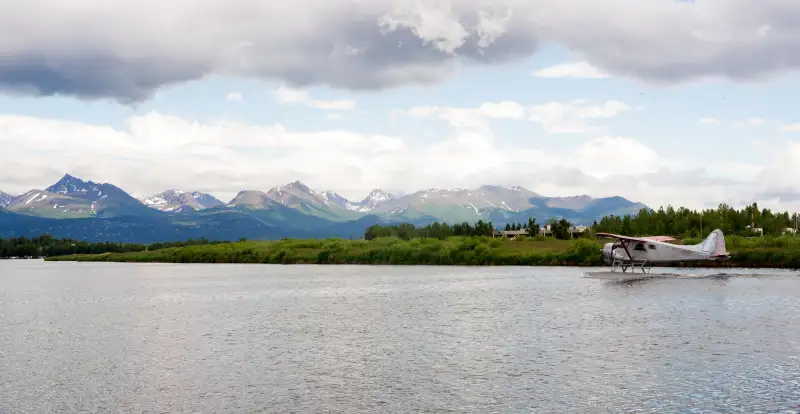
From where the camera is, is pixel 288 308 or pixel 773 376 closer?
pixel 773 376

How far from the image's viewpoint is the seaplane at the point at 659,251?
88688 millimetres

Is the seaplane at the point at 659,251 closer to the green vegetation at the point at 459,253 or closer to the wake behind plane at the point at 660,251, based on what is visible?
the wake behind plane at the point at 660,251

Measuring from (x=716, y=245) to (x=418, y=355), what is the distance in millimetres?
65022

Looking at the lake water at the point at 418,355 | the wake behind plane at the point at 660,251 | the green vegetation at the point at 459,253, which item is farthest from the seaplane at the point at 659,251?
the green vegetation at the point at 459,253

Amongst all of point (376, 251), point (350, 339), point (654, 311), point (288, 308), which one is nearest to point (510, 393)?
point (350, 339)

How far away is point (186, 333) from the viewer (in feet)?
147

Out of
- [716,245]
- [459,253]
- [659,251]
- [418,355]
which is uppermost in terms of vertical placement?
[716,245]

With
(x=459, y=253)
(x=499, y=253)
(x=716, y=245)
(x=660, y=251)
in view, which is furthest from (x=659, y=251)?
(x=459, y=253)

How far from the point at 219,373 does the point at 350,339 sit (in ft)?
36.0

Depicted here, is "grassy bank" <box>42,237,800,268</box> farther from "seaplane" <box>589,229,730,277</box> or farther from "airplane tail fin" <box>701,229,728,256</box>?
"seaplane" <box>589,229,730,277</box>

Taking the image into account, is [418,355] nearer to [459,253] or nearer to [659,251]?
[659,251]

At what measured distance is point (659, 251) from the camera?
9062cm

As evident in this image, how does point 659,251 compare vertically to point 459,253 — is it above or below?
above

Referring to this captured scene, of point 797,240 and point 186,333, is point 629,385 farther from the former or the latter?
point 797,240
